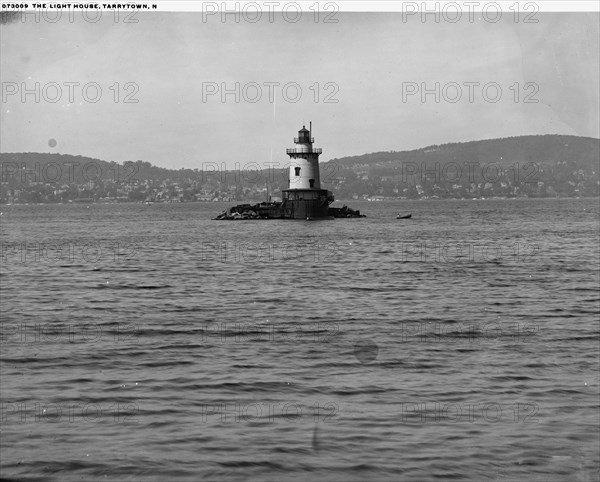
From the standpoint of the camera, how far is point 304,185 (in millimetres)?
87562

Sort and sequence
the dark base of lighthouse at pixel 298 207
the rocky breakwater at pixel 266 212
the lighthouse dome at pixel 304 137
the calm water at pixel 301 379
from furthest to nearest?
1. the rocky breakwater at pixel 266 212
2. the dark base of lighthouse at pixel 298 207
3. the lighthouse dome at pixel 304 137
4. the calm water at pixel 301 379

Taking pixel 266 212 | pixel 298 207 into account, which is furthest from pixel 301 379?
pixel 266 212

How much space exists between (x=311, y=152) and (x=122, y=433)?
73832 millimetres

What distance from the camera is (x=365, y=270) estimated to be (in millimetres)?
38750

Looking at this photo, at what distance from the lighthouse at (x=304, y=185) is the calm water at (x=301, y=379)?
170ft

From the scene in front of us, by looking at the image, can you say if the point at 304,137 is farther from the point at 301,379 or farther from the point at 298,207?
the point at 301,379

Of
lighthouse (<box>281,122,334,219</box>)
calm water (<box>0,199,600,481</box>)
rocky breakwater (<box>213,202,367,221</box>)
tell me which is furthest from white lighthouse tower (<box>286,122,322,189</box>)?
calm water (<box>0,199,600,481</box>)

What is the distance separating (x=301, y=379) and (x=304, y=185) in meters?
72.7

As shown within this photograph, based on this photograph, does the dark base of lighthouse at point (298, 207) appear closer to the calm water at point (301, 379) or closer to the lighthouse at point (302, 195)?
the lighthouse at point (302, 195)

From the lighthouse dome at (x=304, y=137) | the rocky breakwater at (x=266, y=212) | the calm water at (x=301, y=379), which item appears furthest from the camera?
the rocky breakwater at (x=266, y=212)

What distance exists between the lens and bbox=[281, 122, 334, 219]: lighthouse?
8475 cm

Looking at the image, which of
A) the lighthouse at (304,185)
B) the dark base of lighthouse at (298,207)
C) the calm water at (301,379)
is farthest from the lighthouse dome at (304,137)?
the calm water at (301,379)

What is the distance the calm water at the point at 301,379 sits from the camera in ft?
36.2

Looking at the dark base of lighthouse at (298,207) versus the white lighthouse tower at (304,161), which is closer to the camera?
the white lighthouse tower at (304,161)
